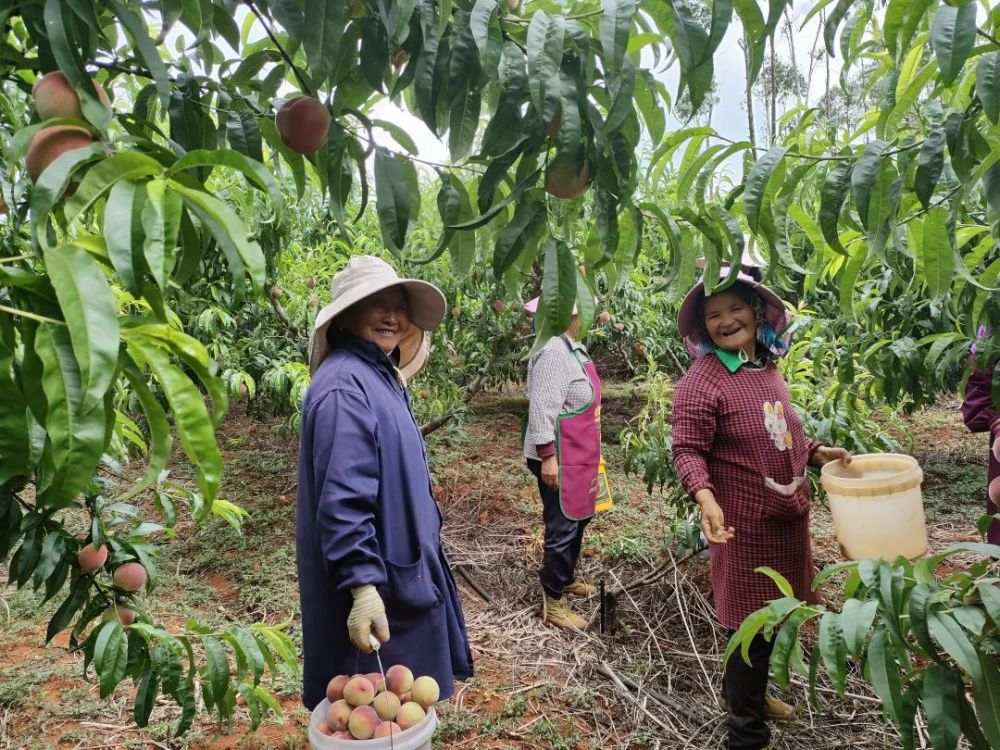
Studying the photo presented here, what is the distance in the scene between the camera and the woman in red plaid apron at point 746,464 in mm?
2057

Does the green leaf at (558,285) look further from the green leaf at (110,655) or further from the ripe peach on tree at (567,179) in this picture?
the green leaf at (110,655)

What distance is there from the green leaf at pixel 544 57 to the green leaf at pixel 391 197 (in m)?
0.26

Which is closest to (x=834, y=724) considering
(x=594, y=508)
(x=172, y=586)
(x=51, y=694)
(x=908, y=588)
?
(x=594, y=508)

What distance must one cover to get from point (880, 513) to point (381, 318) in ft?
5.20

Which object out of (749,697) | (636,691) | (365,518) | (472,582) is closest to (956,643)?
(365,518)

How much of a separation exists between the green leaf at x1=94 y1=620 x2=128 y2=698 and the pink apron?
2.02 metres

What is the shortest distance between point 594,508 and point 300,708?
150 centimetres

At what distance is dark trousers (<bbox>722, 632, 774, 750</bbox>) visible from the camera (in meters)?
2.04

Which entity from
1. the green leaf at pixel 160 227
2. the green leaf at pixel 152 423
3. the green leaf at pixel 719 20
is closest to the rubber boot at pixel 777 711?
the green leaf at pixel 719 20

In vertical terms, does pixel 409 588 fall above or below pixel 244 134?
below

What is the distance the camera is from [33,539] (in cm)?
142

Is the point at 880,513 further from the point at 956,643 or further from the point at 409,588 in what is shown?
the point at 409,588

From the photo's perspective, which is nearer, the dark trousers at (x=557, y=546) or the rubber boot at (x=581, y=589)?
the dark trousers at (x=557, y=546)

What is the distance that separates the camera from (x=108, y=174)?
631mm
